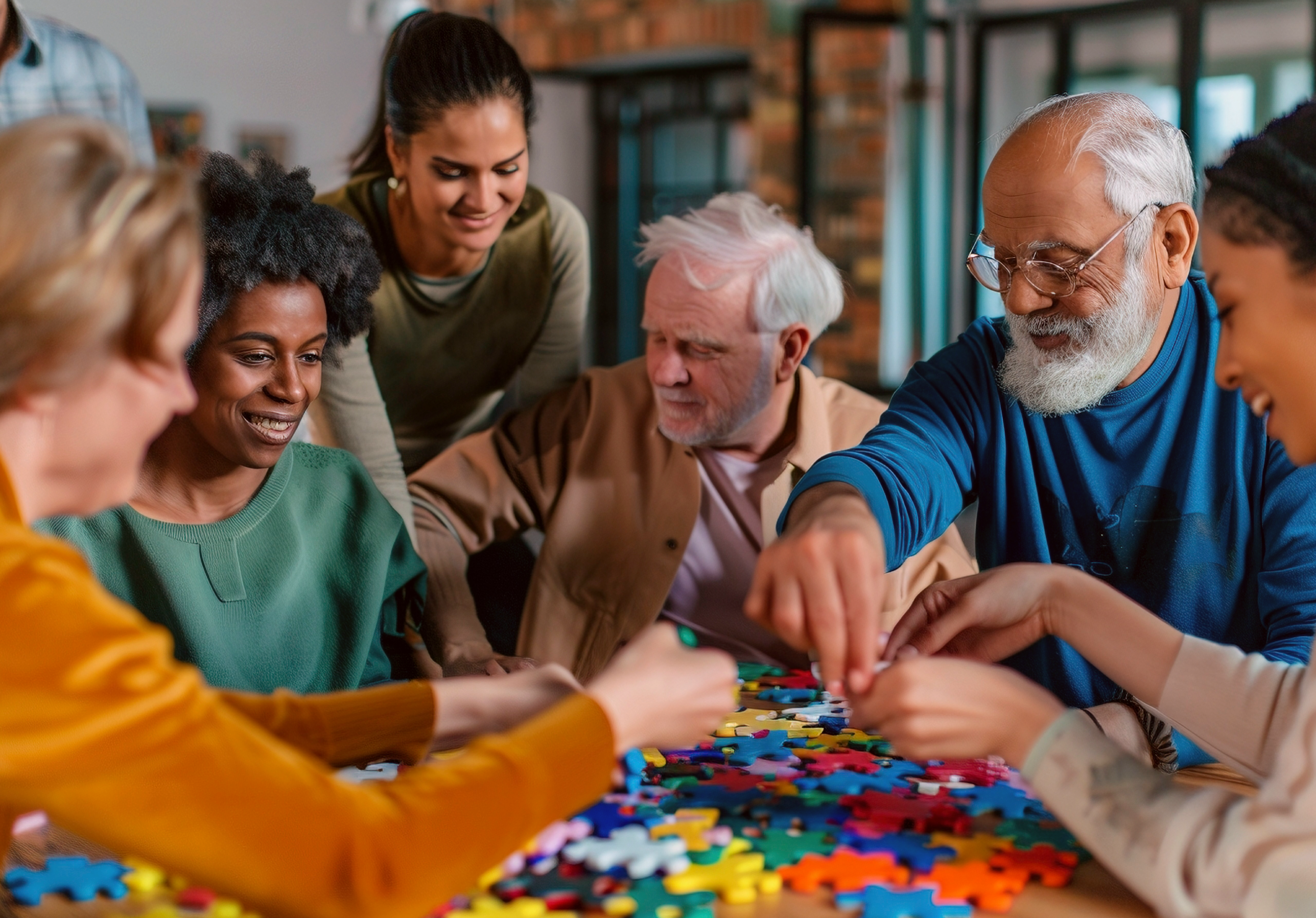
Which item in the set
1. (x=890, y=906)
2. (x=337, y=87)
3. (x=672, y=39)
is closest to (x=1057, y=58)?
(x=672, y=39)

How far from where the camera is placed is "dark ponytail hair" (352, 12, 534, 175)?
2.61m

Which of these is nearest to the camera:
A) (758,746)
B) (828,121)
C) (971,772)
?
(971,772)

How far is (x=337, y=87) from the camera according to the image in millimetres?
8758

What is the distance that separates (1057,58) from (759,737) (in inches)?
241

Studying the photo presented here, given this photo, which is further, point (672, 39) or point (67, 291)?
point (672, 39)

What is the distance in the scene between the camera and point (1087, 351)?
197 cm

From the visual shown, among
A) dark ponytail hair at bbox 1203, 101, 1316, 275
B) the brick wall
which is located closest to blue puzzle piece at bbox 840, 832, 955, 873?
dark ponytail hair at bbox 1203, 101, 1316, 275

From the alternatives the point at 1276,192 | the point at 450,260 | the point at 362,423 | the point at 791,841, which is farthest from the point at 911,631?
the point at 450,260

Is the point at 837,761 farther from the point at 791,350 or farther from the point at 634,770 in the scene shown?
the point at 791,350

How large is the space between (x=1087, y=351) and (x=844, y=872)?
1.03 metres

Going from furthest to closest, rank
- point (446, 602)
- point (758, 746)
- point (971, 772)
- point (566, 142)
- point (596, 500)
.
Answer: point (566, 142) → point (596, 500) → point (446, 602) → point (758, 746) → point (971, 772)

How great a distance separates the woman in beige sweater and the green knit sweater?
1010 mm

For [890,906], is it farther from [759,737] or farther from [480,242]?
[480,242]

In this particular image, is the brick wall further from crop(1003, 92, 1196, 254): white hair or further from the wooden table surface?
the wooden table surface
